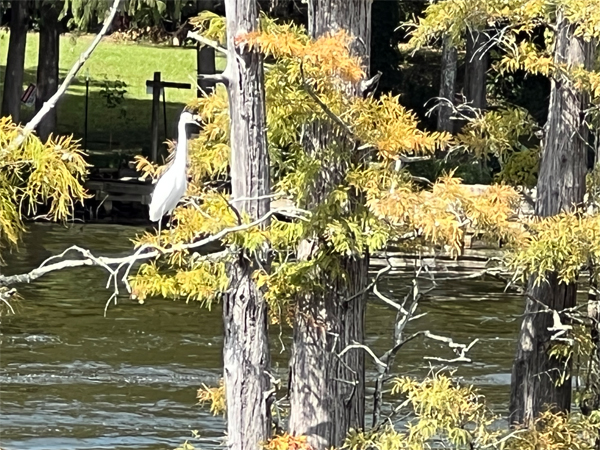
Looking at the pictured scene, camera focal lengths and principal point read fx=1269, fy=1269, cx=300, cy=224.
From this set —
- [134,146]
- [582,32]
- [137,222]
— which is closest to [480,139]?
[582,32]

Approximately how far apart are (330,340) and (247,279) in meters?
0.78

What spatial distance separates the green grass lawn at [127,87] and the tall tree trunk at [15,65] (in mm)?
948

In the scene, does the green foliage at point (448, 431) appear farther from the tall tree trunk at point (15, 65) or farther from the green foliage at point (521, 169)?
the tall tree trunk at point (15, 65)

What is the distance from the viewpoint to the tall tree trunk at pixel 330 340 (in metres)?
6.88

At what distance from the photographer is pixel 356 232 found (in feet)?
20.7

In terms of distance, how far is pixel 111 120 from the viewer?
28.0m

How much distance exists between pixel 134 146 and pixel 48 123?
3.20 meters

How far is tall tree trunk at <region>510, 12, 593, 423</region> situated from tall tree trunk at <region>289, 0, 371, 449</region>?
142cm

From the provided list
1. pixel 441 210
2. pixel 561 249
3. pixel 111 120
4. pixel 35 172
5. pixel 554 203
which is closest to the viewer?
pixel 35 172

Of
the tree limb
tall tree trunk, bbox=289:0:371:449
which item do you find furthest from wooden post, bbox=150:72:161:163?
the tree limb

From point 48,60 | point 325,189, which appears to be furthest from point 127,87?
point 325,189

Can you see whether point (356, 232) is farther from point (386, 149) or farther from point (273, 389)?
point (273, 389)

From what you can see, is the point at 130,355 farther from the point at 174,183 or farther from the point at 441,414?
the point at 441,414

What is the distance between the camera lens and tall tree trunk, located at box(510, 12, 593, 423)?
311 inches
